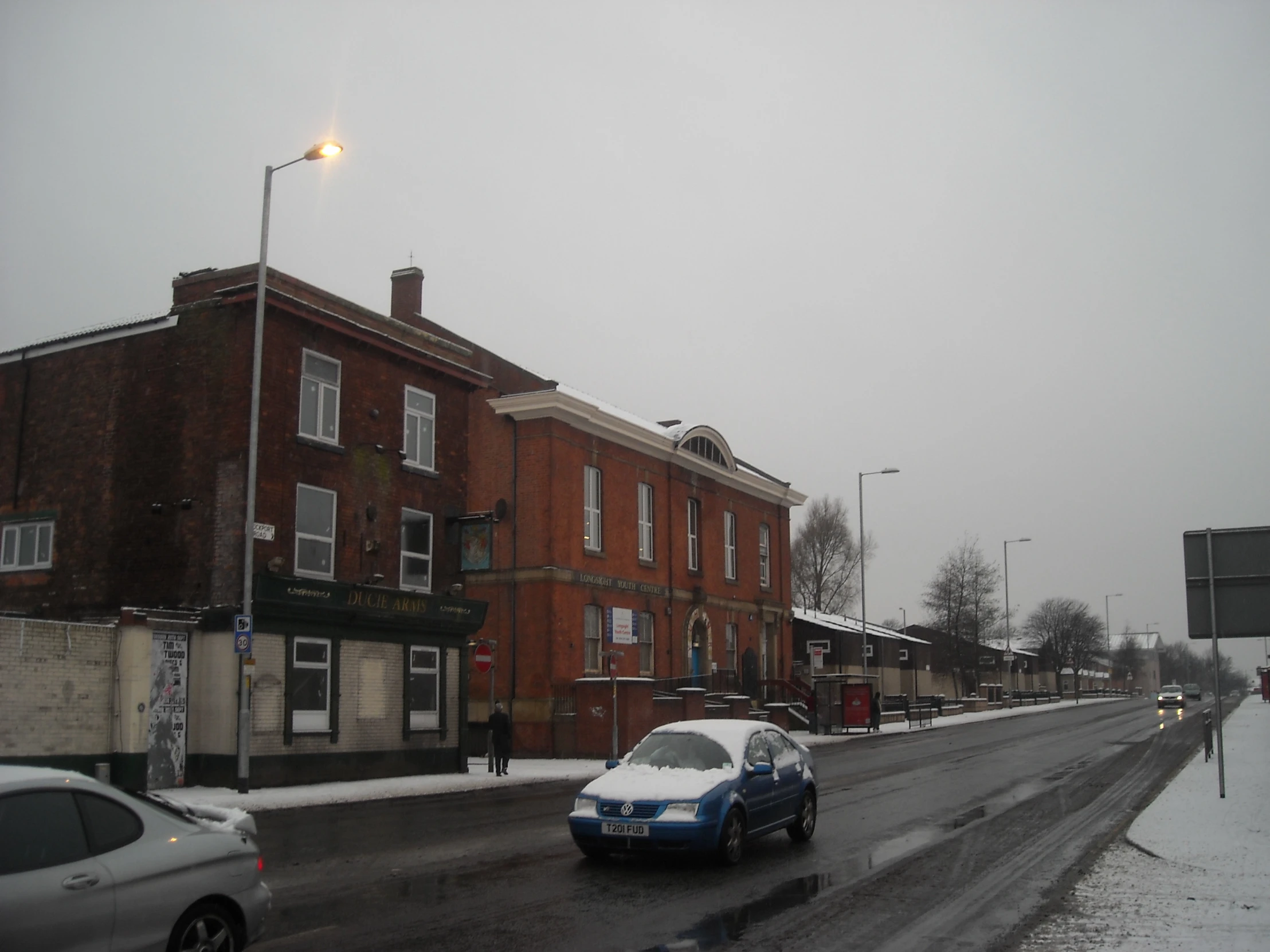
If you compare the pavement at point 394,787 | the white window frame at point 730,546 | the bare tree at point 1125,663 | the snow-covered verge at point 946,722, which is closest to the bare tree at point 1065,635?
the snow-covered verge at point 946,722

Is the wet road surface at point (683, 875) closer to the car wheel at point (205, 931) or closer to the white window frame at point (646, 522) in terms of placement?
the car wheel at point (205, 931)

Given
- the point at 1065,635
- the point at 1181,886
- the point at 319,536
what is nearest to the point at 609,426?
the point at 319,536

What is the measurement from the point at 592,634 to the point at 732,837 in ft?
80.2

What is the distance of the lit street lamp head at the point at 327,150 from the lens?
67.1ft

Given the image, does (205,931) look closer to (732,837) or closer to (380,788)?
(732,837)

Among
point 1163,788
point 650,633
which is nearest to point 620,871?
point 1163,788

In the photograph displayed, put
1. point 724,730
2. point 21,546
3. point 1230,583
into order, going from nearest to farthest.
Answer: point 724,730, point 1230,583, point 21,546

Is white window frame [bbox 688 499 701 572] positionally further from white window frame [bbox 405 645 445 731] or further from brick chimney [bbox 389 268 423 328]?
white window frame [bbox 405 645 445 731]

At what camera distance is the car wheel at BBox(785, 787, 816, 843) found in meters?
13.9

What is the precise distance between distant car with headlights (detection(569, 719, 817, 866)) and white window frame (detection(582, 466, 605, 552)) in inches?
885

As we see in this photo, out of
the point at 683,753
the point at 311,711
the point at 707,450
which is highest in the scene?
the point at 707,450

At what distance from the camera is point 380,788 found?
74.2ft

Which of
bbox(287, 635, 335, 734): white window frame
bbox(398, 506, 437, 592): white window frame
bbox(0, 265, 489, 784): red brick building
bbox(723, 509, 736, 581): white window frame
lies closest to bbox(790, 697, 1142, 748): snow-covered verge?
bbox(723, 509, 736, 581): white window frame

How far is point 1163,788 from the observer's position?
64.4 ft
